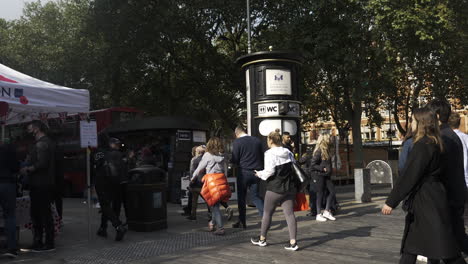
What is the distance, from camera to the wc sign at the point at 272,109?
1145 centimetres

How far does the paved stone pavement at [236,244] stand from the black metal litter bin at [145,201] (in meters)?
0.23

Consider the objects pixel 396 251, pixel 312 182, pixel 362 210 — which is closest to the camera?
pixel 396 251

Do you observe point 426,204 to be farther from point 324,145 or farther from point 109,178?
point 324,145

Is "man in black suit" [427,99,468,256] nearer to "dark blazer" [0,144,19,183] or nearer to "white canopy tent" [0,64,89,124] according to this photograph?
"dark blazer" [0,144,19,183]

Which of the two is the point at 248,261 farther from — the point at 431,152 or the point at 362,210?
the point at 362,210

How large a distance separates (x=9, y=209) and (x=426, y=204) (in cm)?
516

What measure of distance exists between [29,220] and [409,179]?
5782 millimetres

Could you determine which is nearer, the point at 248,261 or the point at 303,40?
the point at 248,261

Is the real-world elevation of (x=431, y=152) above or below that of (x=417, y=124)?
below

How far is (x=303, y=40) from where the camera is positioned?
65.7 feet

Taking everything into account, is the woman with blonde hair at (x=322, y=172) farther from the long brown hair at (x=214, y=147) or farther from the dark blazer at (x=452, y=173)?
the dark blazer at (x=452, y=173)

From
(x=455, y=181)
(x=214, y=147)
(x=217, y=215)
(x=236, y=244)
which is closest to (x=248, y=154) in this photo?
(x=214, y=147)

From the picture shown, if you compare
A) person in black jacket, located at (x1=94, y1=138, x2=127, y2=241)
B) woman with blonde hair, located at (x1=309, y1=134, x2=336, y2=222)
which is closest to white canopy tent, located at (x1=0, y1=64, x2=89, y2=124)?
person in black jacket, located at (x1=94, y1=138, x2=127, y2=241)

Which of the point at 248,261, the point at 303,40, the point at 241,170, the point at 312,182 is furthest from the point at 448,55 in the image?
the point at 248,261
